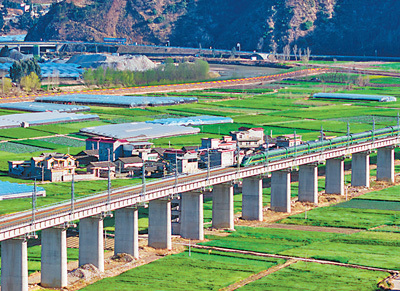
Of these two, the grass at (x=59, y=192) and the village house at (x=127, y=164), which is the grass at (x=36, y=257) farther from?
the village house at (x=127, y=164)

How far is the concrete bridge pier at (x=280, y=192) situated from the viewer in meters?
106

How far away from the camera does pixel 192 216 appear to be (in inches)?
3652

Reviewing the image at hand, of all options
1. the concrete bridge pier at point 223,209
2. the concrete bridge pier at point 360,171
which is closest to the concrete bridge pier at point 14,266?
the concrete bridge pier at point 223,209

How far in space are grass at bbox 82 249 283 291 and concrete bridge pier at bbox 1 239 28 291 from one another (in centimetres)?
501

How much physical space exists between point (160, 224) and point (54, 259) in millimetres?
13778

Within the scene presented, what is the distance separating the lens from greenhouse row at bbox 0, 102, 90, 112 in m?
188

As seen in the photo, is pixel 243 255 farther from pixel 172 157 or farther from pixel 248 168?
A: pixel 172 157

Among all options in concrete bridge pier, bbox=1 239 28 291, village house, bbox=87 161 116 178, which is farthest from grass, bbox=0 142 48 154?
concrete bridge pier, bbox=1 239 28 291

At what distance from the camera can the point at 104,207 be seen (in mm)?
83188

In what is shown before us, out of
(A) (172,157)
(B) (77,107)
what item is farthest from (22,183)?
(B) (77,107)

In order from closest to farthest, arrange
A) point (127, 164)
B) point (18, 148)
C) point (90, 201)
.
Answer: point (90, 201)
point (127, 164)
point (18, 148)

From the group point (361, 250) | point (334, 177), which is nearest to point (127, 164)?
point (334, 177)

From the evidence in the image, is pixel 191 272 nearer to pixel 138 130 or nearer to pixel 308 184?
pixel 308 184

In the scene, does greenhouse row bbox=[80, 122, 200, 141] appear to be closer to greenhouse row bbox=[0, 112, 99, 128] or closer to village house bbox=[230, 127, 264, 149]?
greenhouse row bbox=[0, 112, 99, 128]
